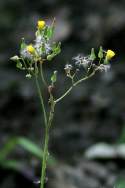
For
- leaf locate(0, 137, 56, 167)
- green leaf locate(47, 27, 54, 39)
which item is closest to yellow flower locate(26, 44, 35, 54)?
green leaf locate(47, 27, 54, 39)

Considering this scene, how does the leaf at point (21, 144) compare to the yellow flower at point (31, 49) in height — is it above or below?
above

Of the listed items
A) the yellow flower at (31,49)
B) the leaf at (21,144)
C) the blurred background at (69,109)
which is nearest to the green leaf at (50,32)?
the yellow flower at (31,49)

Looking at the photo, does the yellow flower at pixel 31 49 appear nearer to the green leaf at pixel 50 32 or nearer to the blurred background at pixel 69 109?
the green leaf at pixel 50 32

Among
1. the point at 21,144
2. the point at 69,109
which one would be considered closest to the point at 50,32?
the point at 21,144

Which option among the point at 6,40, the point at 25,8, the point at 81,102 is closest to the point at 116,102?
the point at 81,102

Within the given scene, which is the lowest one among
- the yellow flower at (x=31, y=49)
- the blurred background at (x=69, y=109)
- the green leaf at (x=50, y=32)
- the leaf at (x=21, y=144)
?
the yellow flower at (x=31, y=49)

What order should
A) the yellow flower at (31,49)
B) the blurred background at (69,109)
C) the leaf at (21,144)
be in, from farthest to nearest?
1. the blurred background at (69,109)
2. the leaf at (21,144)
3. the yellow flower at (31,49)

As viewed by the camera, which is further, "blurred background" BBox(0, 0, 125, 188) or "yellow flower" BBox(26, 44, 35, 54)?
"blurred background" BBox(0, 0, 125, 188)

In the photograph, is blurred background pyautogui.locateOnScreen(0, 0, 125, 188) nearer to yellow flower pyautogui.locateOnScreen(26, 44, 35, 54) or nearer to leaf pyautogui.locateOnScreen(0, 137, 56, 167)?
leaf pyautogui.locateOnScreen(0, 137, 56, 167)

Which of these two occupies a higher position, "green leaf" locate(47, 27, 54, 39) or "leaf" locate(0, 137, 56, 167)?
"leaf" locate(0, 137, 56, 167)
